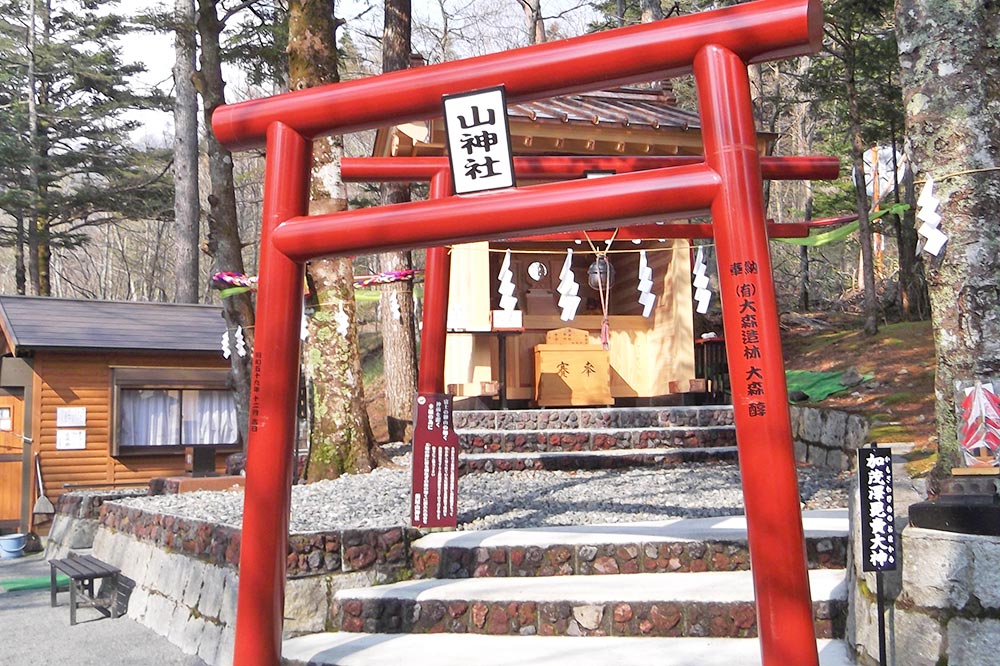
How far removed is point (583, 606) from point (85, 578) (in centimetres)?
490

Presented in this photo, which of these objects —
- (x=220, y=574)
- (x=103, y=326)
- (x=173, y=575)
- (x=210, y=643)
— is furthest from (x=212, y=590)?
(x=103, y=326)

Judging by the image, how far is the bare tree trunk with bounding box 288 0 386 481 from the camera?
26.9ft

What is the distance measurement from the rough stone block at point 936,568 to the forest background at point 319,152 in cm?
103

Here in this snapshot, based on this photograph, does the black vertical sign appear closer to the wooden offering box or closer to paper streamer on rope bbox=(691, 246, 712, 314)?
paper streamer on rope bbox=(691, 246, 712, 314)

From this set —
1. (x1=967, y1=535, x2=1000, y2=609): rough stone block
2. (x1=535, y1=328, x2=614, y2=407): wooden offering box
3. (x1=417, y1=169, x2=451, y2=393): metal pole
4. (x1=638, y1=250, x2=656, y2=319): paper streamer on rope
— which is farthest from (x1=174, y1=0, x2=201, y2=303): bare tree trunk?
(x1=967, y1=535, x2=1000, y2=609): rough stone block

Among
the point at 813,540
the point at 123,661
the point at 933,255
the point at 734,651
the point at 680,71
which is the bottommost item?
the point at 123,661

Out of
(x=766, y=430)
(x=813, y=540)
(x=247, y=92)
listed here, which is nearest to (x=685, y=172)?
(x=766, y=430)

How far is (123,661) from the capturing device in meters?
6.29

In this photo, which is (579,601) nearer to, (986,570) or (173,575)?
(986,570)

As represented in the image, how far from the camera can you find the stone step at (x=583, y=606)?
15.6 ft

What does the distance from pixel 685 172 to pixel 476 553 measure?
10.3 feet

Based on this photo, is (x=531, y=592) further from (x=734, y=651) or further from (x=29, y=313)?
(x=29, y=313)

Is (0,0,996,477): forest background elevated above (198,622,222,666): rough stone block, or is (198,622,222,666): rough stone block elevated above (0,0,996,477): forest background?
(0,0,996,477): forest background

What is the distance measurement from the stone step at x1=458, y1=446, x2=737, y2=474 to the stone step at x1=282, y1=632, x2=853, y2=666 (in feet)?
12.0
